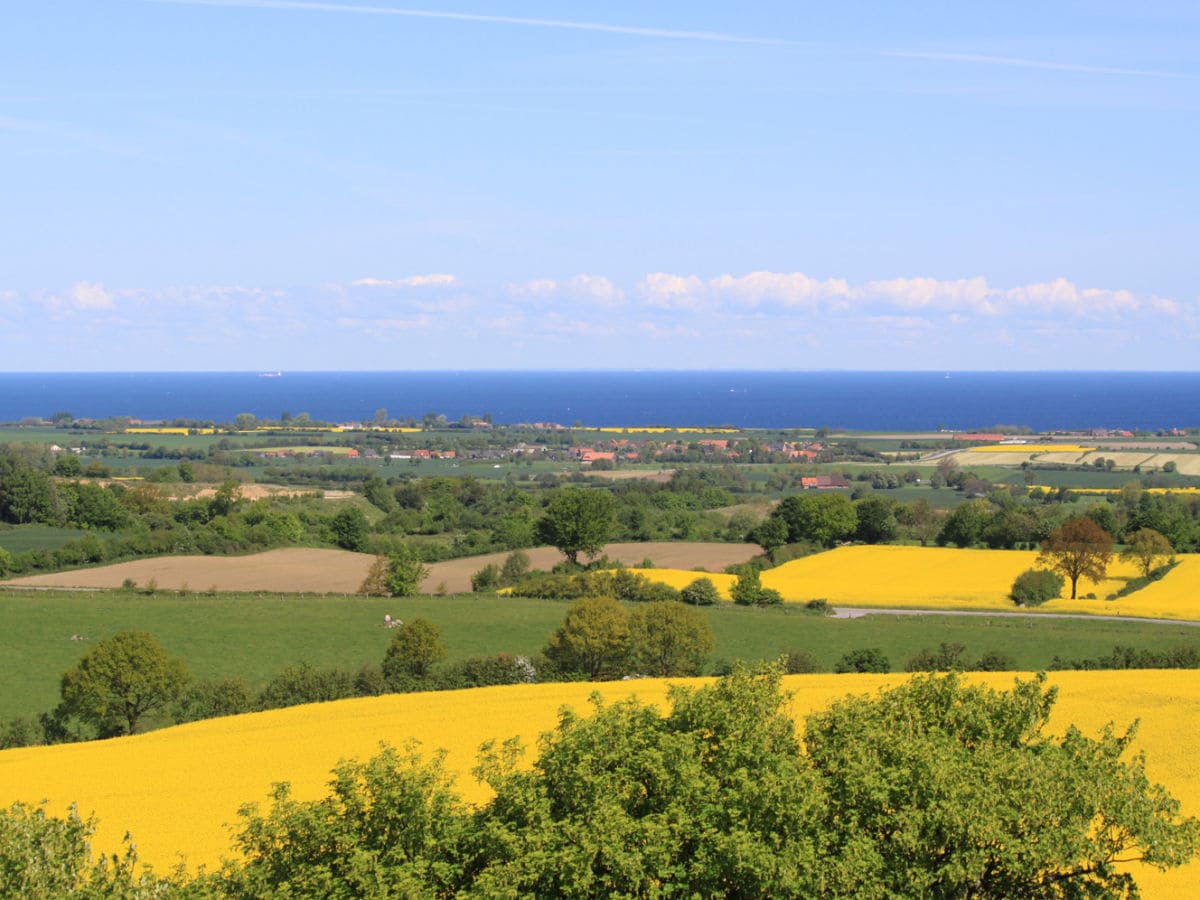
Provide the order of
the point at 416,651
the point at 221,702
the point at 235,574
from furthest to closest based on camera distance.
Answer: the point at 235,574
the point at 416,651
the point at 221,702

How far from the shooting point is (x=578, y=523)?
237 ft

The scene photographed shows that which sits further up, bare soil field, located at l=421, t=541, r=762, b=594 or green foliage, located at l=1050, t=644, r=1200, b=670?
green foliage, located at l=1050, t=644, r=1200, b=670

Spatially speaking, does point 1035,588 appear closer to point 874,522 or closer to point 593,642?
point 874,522

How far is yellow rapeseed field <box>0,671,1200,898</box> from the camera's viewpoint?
22.9 metres

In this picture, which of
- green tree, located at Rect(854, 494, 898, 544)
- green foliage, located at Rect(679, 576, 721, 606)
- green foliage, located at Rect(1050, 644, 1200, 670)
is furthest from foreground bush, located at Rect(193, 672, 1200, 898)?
green tree, located at Rect(854, 494, 898, 544)

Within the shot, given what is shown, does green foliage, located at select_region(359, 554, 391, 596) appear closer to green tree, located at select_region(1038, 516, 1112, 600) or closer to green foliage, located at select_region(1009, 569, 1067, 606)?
green foliage, located at select_region(1009, 569, 1067, 606)

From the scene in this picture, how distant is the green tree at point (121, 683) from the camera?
36125mm

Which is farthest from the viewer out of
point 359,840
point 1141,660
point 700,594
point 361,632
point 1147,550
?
point 1147,550

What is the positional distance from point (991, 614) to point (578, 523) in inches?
1021

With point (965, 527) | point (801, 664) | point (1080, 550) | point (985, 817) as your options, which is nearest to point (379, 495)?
point (965, 527)

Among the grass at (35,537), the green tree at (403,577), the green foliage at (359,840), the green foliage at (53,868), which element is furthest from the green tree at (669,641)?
the grass at (35,537)

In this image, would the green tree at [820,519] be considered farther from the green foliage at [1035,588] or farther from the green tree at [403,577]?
the green tree at [403,577]

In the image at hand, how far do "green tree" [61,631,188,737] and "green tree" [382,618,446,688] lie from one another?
7050 millimetres

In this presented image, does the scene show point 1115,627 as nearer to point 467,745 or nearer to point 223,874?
point 467,745
